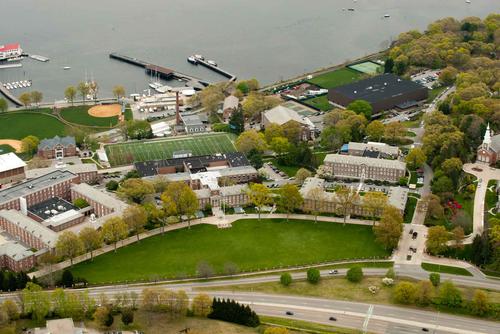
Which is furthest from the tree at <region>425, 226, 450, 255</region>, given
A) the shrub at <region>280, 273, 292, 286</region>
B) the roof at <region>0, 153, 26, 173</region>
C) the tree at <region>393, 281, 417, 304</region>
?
the roof at <region>0, 153, 26, 173</region>

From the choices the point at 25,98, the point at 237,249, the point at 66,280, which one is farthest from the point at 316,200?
the point at 25,98

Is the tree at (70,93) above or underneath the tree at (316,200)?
above

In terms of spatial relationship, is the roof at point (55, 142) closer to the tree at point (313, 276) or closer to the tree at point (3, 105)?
the tree at point (3, 105)

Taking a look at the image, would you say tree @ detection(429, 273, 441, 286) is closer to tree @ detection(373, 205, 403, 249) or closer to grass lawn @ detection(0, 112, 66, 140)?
tree @ detection(373, 205, 403, 249)


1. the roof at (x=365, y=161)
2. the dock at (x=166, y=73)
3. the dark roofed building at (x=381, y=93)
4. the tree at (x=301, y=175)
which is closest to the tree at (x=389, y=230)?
the tree at (x=301, y=175)

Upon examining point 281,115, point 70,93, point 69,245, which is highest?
point 70,93

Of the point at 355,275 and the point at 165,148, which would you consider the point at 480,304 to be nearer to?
the point at 355,275
